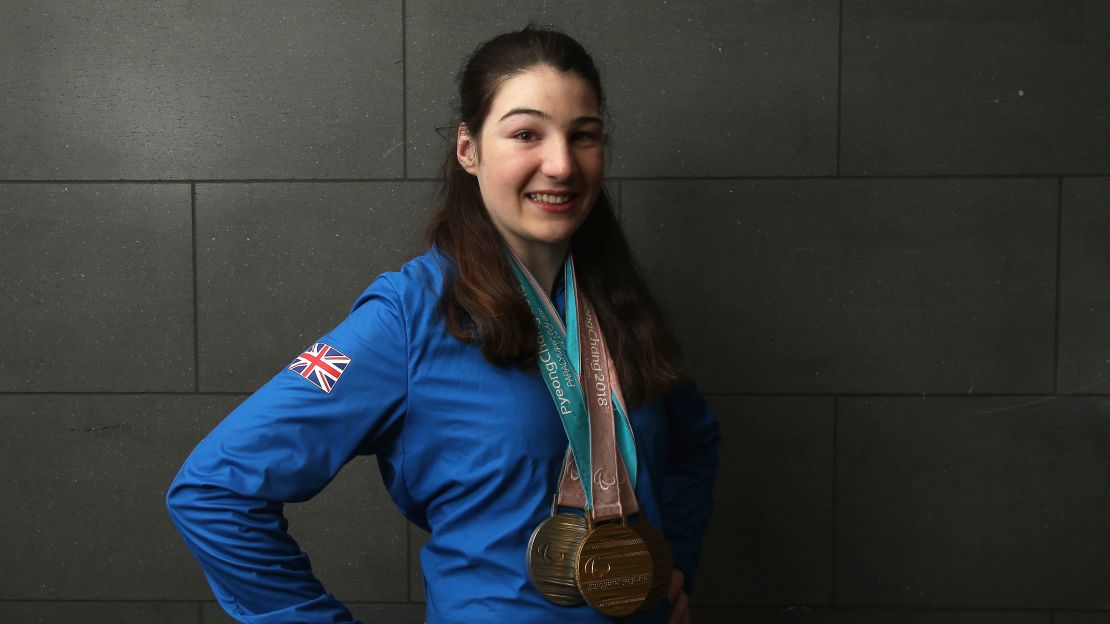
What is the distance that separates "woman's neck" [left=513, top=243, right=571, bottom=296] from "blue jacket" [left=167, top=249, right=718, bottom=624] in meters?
0.23

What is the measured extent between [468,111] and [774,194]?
1.24 meters

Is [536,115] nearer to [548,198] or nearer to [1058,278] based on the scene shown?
[548,198]

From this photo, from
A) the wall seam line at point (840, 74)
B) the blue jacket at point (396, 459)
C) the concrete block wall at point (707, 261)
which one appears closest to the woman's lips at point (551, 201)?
the blue jacket at point (396, 459)

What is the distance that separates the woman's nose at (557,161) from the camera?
5.73 ft

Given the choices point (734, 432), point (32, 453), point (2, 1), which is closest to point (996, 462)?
point (734, 432)

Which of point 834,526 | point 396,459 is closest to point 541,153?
point 396,459

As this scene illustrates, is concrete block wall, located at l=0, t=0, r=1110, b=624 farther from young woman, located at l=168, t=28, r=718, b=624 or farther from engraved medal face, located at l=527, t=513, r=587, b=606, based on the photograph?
engraved medal face, located at l=527, t=513, r=587, b=606

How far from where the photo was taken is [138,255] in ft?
9.25

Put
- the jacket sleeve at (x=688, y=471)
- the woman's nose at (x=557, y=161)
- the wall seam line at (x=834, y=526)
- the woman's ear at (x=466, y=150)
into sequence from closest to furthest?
the woman's nose at (x=557, y=161)
the woman's ear at (x=466, y=150)
the jacket sleeve at (x=688, y=471)
the wall seam line at (x=834, y=526)

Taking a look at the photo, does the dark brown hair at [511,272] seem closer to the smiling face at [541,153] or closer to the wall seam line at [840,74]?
the smiling face at [541,153]

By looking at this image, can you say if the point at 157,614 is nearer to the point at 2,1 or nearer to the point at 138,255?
the point at 138,255

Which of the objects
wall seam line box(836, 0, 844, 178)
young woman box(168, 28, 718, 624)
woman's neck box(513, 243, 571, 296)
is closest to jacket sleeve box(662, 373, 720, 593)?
young woman box(168, 28, 718, 624)

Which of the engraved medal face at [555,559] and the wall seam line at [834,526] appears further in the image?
the wall seam line at [834,526]

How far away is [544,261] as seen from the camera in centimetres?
192
